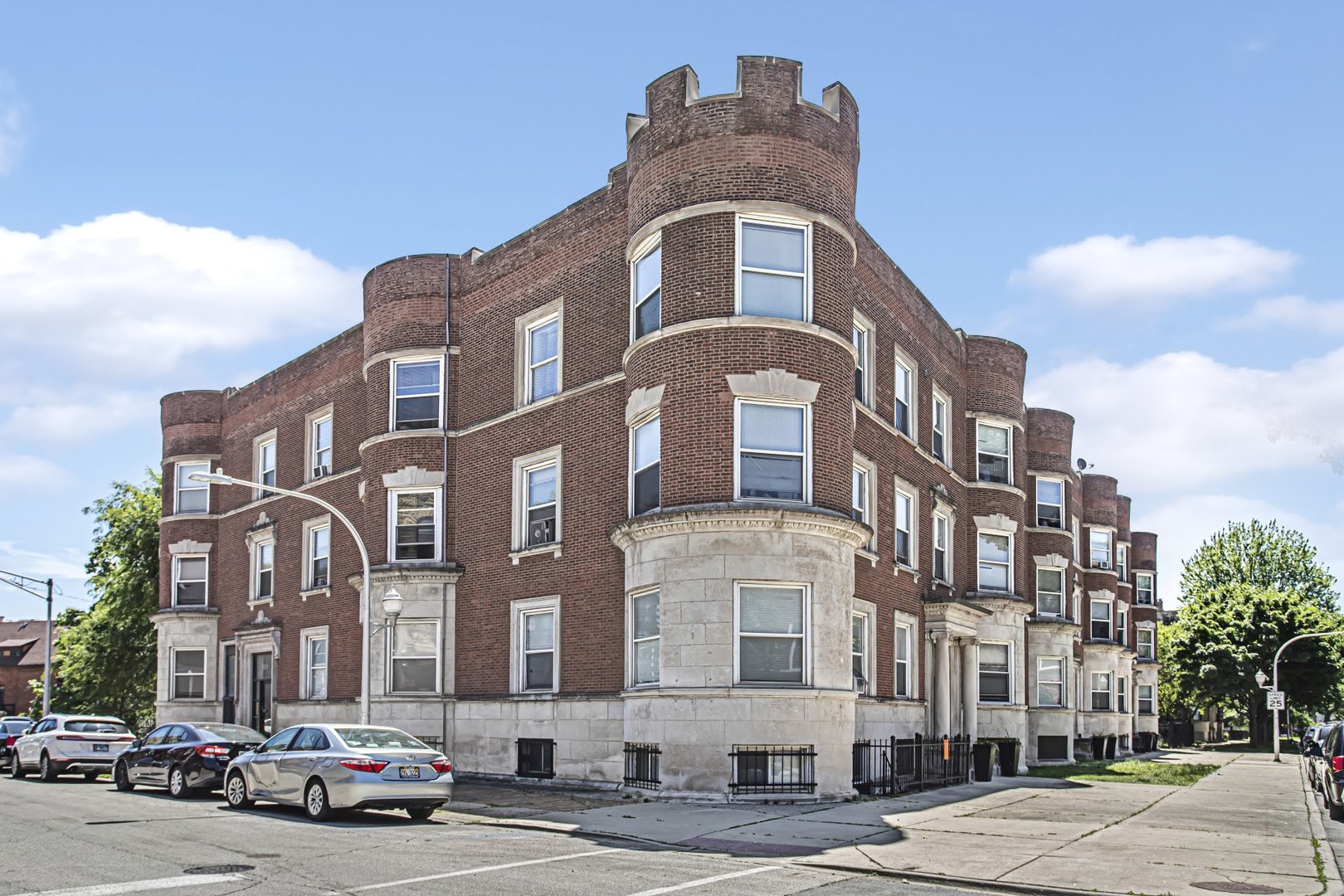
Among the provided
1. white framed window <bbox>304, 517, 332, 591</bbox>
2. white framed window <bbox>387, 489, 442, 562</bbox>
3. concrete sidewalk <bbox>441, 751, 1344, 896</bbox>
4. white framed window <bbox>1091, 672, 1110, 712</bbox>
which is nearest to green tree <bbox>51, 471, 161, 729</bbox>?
white framed window <bbox>304, 517, 332, 591</bbox>

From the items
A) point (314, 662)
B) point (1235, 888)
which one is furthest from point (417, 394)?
point (1235, 888)

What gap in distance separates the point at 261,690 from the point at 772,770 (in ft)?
67.8

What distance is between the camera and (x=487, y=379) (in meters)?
28.6

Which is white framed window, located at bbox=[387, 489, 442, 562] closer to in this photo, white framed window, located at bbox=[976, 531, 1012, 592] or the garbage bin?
the garbage bin

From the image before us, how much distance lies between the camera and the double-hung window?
20906 millimetres

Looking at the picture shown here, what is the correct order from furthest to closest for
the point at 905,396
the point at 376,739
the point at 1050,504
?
the point at 1050,504, the point at 905,396, the point at 376,739

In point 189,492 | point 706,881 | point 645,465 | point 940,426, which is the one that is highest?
point 940,426

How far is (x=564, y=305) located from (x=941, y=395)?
11767 millimetres

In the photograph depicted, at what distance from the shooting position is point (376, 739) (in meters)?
18.5

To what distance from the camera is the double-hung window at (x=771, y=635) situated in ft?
68.6

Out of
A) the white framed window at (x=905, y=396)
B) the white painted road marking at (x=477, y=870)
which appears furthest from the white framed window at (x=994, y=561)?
the white painted road marking at (x=477, y=870)

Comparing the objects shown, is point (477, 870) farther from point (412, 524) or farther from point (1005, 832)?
point (412, 524)

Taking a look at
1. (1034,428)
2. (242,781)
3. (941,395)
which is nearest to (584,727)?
(242,781)

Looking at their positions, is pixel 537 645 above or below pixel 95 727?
above
